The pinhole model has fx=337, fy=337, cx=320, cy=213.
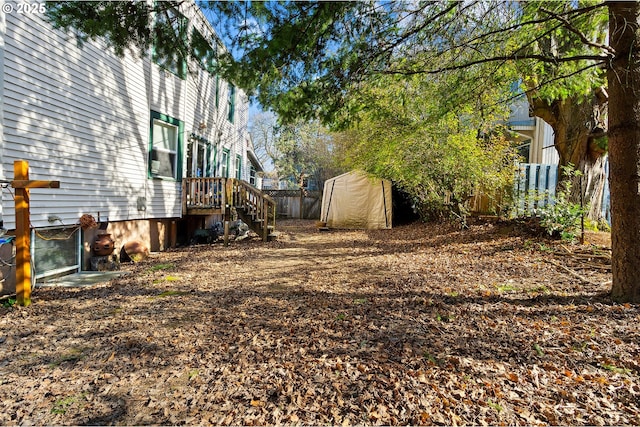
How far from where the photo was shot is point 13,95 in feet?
14.9

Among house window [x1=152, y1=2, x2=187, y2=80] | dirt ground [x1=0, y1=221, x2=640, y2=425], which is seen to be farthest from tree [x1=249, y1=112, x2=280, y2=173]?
dirt ground [x1=0, y1=221, x2=640, y2=425]

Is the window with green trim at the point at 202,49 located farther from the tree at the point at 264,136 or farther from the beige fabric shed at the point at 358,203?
the tree at the point at 264,136

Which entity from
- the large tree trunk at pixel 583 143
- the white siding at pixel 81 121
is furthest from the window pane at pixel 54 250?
the large tree trunk at pixel 583 143

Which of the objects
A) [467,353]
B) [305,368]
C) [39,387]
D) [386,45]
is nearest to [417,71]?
[386,45]

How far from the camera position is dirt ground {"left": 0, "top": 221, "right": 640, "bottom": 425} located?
6.93 ft

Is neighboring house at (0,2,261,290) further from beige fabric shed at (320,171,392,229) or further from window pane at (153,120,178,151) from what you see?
beige fabric shed at (320,171,392,229)

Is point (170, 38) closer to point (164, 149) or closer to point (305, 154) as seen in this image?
point (164, 149)

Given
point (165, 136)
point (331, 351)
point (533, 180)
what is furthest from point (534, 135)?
point (331, 351)

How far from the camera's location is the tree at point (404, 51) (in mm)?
3541

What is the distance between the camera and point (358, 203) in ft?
45.6

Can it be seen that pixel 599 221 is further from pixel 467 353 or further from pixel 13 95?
pixel 13 95

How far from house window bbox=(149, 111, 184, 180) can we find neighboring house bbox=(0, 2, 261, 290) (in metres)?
0.03

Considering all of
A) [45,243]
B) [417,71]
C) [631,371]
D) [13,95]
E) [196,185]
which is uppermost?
[417,71]

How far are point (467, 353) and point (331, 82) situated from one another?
3.53 meters
